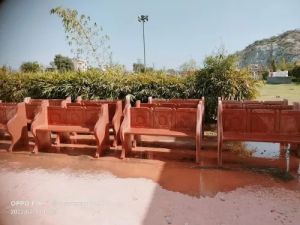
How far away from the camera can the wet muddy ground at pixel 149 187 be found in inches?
153

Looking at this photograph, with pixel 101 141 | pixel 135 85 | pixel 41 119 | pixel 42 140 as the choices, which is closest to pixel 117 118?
pixel 101 141

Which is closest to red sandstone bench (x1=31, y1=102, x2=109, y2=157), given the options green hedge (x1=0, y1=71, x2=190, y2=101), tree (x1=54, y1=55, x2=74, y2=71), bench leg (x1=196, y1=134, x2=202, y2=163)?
bench leg (x1=196, y1=134, x2=202, y2=163)

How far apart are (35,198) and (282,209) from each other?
3305 mm

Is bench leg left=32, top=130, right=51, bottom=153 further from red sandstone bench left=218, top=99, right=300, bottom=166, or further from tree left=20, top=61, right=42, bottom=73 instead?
tree left=20, top=61, right=42, bottom=73

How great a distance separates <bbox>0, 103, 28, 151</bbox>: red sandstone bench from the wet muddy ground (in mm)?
480

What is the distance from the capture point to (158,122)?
6.46 metres

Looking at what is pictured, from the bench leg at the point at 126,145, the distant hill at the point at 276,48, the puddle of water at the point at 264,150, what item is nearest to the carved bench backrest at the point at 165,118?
the bench leg at the point at 126,145

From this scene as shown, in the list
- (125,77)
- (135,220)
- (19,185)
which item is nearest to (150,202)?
(135,220)

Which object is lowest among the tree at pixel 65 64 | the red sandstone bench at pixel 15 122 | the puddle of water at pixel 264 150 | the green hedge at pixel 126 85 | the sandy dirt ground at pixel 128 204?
the sandy dirt ground at pixel 128 204

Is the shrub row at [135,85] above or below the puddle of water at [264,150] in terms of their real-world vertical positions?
above

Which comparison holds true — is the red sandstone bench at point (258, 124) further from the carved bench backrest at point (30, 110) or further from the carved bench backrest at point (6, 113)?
the carved bench backrest at point (6, 113)

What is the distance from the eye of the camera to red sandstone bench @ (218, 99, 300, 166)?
5.72 meters

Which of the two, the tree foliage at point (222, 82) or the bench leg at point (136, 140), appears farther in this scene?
the tree foliage at point (222, 82)

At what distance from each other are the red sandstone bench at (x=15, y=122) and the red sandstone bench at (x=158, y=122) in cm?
262
